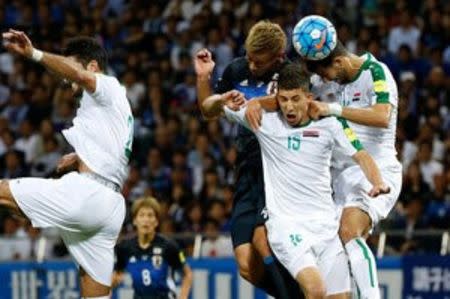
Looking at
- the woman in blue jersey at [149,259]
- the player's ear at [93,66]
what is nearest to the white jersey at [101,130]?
the player's ear at [93,66]

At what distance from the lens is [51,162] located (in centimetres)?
1888

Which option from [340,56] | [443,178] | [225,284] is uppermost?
[340,56]

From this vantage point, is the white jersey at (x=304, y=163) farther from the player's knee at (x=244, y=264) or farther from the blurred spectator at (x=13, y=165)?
the blurred spectator at (x=13, y=165)

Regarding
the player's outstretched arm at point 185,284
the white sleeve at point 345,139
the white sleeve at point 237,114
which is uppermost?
the white sleeve at point 237,114

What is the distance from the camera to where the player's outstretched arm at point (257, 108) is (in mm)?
10492

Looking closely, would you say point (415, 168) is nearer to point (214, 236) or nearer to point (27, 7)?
point (214, 236)

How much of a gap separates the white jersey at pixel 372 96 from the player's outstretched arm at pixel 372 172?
43 cm

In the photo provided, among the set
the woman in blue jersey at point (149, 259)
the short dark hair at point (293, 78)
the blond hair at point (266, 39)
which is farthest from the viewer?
the woman in blue jersey at point (149, 259)

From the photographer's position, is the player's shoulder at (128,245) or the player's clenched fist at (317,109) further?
the player's shoulder at (128,245)

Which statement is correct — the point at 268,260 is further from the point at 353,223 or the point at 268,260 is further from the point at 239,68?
the point at 239,68

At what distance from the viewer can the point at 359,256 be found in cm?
1060

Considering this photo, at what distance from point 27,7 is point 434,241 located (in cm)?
885

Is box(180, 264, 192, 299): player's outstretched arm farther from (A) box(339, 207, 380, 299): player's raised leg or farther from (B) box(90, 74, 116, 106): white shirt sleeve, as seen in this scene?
(B) box(90, 74, 116, 106): white shirt sleeve

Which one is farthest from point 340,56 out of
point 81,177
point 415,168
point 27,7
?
point 27,7
